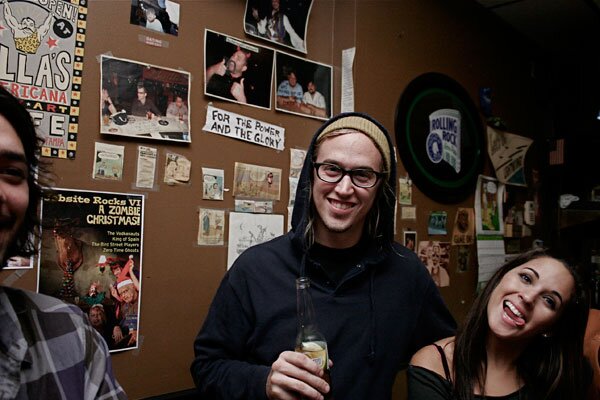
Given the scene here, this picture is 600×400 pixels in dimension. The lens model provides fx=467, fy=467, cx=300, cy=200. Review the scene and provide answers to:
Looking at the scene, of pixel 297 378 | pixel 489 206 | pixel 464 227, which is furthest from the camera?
pixel 489 206

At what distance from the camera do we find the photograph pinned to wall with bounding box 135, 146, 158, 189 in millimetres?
1325

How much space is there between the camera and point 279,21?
5.49 ft

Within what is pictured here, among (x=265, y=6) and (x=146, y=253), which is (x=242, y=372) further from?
(x=265, y=6)

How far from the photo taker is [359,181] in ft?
3.67

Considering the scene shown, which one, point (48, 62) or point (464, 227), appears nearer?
point (48, 62)

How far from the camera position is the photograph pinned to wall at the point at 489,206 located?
2.45 metres

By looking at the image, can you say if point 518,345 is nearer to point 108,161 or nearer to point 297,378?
point 297,378

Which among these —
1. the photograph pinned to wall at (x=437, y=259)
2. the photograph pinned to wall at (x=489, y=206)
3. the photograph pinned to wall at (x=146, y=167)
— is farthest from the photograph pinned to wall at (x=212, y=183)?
the photograph pinned to wall at (x=489, y=206)

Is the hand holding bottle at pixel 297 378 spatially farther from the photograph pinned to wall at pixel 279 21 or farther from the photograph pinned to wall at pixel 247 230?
the photograph pinned to wall at pixel 279 21

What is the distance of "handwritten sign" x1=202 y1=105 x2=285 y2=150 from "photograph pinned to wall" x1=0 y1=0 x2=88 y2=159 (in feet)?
1.28

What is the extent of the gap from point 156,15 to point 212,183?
1.72 ft

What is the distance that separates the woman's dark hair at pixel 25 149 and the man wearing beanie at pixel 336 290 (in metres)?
0.44

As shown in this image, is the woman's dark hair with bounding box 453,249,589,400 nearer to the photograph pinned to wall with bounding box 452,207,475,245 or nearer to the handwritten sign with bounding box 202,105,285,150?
the handwritten sign with bounding box 202,105,285,150

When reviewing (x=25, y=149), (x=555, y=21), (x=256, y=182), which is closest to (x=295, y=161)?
(x=256, y=182)
